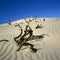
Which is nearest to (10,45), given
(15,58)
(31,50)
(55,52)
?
(31,50)

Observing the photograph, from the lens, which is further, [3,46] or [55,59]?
[3,46]

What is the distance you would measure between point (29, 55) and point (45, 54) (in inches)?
17.2

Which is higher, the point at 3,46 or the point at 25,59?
the point at 3,46

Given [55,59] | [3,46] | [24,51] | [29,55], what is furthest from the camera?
[3,46]

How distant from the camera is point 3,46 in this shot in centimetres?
450

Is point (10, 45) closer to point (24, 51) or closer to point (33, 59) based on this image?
point (24, 51)

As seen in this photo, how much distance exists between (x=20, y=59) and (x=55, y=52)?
1.08m

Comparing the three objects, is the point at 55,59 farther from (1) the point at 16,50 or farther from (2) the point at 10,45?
(2) the point at 10,45

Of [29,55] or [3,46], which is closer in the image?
[29,55]

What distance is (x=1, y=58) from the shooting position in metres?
3.40

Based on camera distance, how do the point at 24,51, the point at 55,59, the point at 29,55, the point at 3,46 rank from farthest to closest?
the point at 3,46 → the point at 24,51 → the point at 29,55 → the point at 55,59

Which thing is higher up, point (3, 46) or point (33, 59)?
point (3, 46)

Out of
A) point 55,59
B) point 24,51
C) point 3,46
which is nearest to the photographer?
point 55,59

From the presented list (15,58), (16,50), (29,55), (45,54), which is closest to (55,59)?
(45,54)
